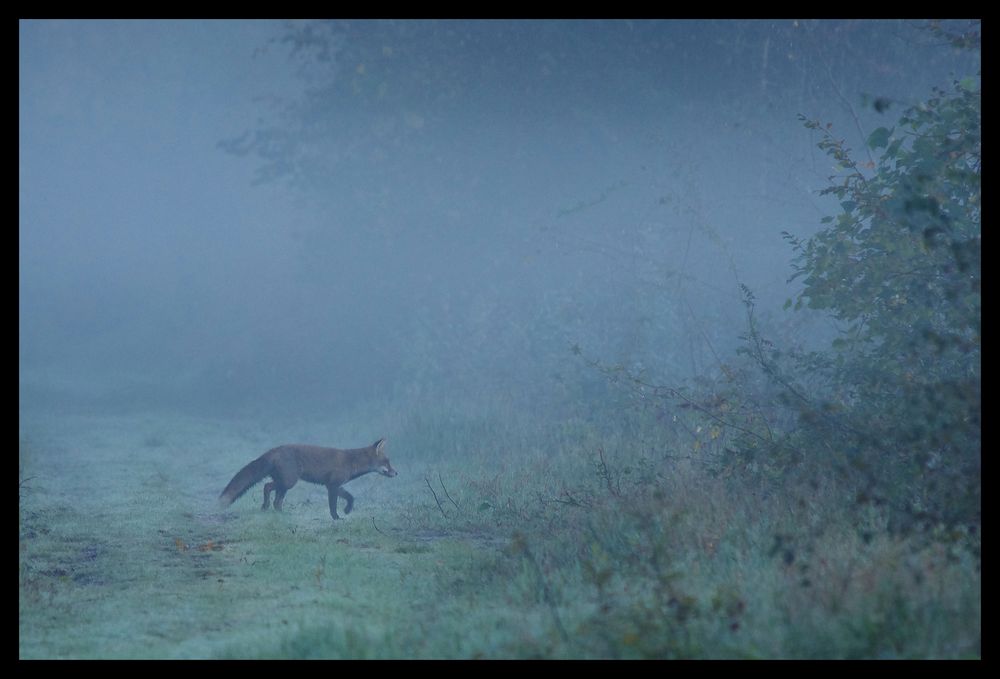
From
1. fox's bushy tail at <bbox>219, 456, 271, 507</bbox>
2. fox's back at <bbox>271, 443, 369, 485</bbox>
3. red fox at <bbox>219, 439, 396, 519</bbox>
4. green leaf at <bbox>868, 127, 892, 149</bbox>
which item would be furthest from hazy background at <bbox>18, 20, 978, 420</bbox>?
green leaf at <bbox>868, 127, 892, 149</bbox>

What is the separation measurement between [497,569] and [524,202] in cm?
1711

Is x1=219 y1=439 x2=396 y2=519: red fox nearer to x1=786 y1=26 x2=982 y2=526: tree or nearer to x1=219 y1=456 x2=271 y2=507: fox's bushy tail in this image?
x1=219 y1=456 x2=271 y2=507: fox's bushy tail

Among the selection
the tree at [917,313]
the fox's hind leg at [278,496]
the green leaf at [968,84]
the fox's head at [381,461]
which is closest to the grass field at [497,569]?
the fox's hind leg at [278,496]

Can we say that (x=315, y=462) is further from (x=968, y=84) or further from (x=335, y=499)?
(x=968, y=84)

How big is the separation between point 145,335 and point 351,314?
11881mm

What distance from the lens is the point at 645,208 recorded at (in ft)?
73.7

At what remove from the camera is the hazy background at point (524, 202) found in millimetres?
18234

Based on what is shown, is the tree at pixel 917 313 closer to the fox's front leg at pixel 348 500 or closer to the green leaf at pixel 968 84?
the green leaf at pixel 968 84

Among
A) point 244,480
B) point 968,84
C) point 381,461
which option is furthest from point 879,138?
point 244,480

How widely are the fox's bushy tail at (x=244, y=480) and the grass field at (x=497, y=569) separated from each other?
0.67ft

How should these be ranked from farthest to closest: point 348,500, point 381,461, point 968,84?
point 381,461 < point 348,500 < point 968,84

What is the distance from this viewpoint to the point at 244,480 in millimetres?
10461

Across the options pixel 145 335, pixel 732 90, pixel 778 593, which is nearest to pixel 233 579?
pixel 778 593

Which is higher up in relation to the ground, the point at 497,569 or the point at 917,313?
the point at 917,313
